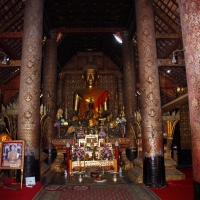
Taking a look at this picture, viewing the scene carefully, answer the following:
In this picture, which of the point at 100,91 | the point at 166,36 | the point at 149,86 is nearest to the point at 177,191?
the point at 149,86

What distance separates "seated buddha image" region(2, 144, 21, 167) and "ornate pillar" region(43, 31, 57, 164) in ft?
11.7

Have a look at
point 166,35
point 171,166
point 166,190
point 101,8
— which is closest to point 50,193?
point 166,190

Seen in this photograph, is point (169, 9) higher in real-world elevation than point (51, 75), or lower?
higher

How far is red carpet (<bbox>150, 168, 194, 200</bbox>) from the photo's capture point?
171 inches

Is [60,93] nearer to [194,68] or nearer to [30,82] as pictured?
[30,82]

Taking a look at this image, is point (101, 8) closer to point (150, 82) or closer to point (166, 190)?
point (150, 82)

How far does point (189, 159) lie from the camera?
10219mm

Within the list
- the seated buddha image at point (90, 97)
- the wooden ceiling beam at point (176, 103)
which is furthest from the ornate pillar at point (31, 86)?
the seated buddha image at point (90, 97)

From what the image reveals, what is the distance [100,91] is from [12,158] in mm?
7763

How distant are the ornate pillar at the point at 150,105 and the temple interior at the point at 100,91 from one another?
2cm

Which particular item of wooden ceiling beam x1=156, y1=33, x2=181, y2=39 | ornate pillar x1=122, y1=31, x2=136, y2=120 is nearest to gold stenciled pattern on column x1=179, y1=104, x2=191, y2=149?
ornate pillar x1=122, y1=31, x2=136, y2=120

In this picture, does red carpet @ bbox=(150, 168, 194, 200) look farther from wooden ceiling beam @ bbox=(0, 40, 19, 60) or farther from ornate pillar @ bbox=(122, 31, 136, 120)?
wooden ceiling beam @ bbox=(0, 40, 19, 60)

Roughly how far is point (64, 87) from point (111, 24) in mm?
5736

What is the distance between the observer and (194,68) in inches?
122
